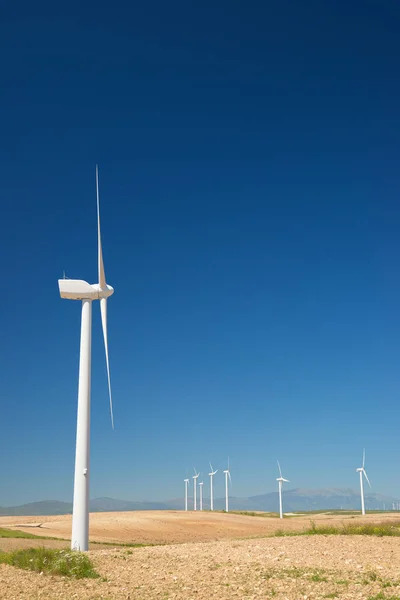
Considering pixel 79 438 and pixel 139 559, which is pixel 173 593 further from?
pixel 79 438

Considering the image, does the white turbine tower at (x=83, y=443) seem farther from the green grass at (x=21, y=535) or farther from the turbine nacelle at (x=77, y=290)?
the green grass at (x=21, y=535)

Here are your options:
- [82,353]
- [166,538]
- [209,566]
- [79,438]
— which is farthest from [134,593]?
[166,538]

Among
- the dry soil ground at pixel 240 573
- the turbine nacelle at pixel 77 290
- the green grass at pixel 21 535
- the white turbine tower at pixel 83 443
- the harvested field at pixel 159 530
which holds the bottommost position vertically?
the harvested field at pixel 159 530

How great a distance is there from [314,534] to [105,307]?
59.9 ft

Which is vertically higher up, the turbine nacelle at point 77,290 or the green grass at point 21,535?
the turbine nacelle at point 77,290

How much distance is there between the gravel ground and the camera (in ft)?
66.5

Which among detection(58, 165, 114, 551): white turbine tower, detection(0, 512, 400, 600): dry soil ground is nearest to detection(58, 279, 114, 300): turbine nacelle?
detection(58, 165, 114, 551): white turbine tower

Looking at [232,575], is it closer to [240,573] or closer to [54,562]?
[240,573]

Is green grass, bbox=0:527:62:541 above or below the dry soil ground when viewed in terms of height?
below

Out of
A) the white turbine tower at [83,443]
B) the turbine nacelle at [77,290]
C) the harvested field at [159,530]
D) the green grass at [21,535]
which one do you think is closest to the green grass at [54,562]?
the white turbine tower at [83,443]

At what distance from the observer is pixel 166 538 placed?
54.0 metres

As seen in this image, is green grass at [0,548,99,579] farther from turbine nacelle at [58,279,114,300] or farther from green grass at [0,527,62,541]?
green grass at [0,527,62,541]

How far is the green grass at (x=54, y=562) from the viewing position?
78.5 feet

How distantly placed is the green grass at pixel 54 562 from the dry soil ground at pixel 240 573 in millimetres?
555
